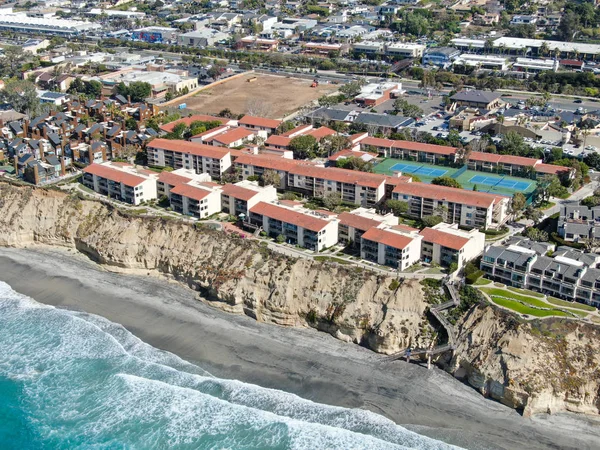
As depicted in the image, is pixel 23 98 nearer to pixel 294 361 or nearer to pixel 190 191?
pixel 190 191

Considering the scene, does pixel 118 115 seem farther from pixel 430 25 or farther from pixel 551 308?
pixel 430 25

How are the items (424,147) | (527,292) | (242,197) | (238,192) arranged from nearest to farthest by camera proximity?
(527,292) → (242,197) → (238,192) → (424,147)

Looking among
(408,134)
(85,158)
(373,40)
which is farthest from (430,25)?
(85,158)

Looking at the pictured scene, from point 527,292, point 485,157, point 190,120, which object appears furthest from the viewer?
point 190,120

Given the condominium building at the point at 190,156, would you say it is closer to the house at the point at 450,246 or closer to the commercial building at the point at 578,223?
the house at the point at 450,246

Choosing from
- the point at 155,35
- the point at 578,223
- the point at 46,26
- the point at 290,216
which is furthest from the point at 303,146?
the point at 46,26

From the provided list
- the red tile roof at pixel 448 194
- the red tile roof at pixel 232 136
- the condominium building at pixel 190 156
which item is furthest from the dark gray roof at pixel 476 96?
the condominium building at pixel 190 156
